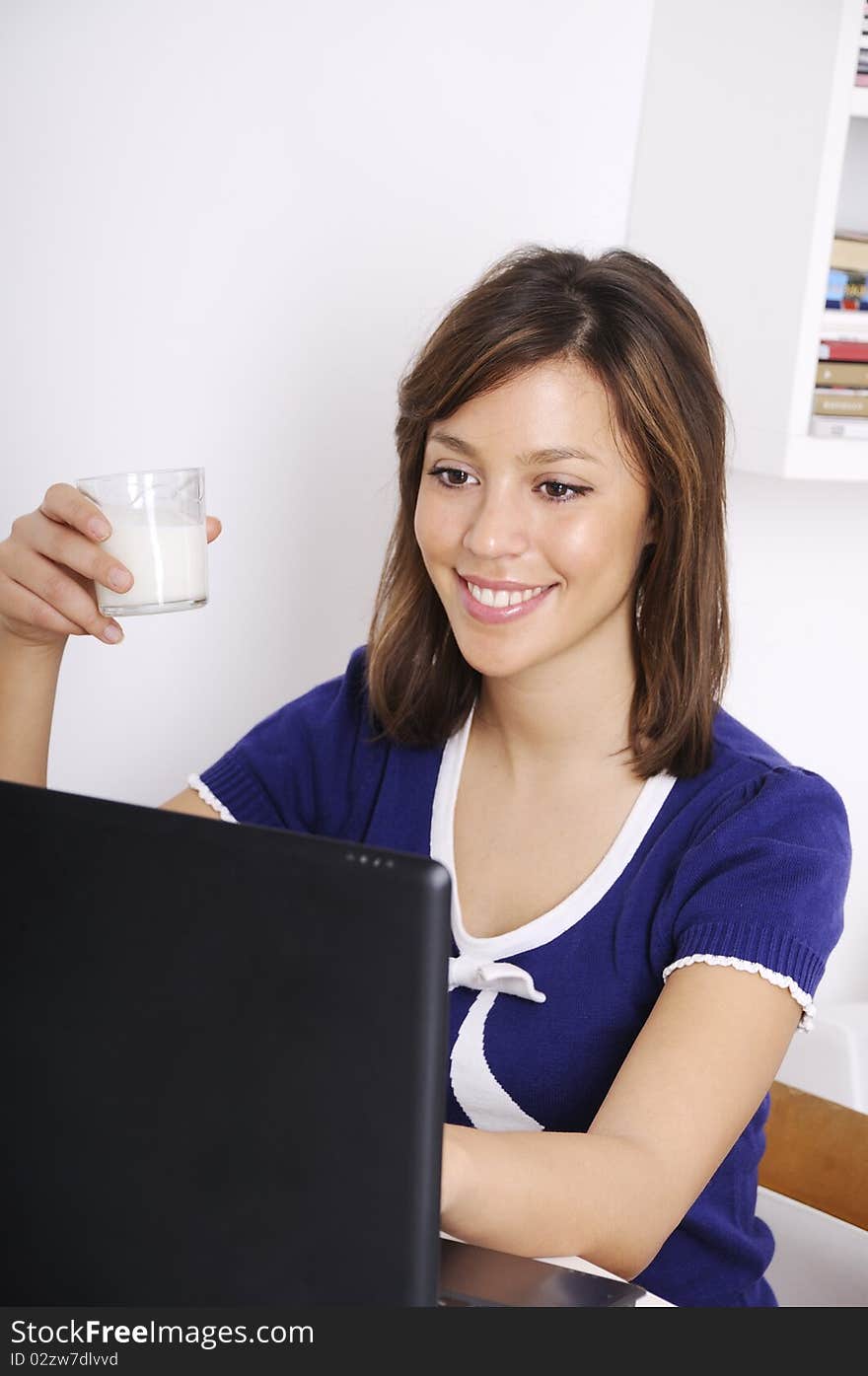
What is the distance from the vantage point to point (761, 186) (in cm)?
207

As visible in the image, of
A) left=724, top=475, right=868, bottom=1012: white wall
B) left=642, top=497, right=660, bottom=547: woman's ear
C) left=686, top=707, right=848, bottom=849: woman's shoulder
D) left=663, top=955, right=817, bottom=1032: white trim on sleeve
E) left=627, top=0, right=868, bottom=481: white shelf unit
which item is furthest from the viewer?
left=724, top=475, right=868, bottom=1012: white wall

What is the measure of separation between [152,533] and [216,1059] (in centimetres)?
81

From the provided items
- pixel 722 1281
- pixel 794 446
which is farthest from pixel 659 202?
pixel 722 1281

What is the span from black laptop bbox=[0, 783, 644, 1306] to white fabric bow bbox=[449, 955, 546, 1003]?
0.74 meters

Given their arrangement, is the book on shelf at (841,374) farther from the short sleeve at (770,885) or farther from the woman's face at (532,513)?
the short sleeve at (770,885)

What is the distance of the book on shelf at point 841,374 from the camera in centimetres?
206

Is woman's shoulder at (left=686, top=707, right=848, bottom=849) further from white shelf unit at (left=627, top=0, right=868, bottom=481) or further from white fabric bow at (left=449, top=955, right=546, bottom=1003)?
white shelf unit at (left=627, top=0, right=868, bottom=481)

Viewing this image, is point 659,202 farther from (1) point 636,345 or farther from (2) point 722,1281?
(2) point 722,1281

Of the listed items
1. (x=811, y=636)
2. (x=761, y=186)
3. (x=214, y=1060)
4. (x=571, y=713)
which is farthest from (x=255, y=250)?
(x=214, y=1060)

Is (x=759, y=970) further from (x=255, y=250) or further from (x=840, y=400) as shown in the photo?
(x=255, y=250)

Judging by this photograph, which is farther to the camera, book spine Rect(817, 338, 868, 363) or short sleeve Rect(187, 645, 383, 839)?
book spine Rect(817, 338, 868, 363)

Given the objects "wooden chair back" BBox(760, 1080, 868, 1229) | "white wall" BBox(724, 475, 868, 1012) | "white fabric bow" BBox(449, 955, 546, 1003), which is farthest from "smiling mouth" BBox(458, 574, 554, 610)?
"white wall" BBox(724, 475, 868, 1012)

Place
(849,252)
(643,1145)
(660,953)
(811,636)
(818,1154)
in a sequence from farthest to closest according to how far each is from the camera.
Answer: (811,636)
(849,252)
(818,1154)
(660,953)
(643,1145)

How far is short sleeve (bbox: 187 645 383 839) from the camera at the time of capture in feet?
5.61
